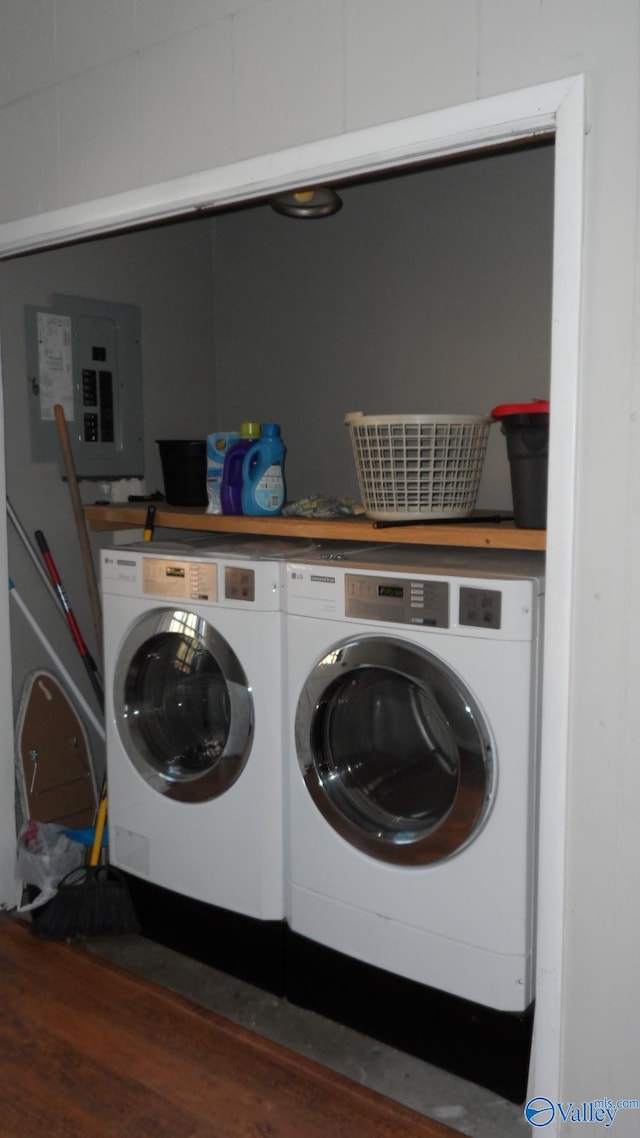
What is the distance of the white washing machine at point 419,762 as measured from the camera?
1786 millimetres

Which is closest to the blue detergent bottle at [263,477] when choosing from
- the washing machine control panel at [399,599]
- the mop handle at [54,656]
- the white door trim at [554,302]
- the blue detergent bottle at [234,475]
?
the blue detergent bottle at [234,475]

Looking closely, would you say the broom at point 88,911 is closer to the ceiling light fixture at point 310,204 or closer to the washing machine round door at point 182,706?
the washing machine round door at point 182,706

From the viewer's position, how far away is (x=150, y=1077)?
1.90 metres

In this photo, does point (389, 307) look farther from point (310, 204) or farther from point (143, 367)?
point (143, 367)

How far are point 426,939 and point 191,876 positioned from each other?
0.71 meters

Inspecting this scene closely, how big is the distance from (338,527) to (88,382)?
3.88 feet

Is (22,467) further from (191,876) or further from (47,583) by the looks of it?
(191,876)

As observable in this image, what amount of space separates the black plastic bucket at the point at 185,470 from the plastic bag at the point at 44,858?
1.09m

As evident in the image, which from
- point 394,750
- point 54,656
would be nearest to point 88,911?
point 54,656

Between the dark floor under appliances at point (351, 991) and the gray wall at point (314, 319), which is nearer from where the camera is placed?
the dark floor under appliances at point (351, 991)

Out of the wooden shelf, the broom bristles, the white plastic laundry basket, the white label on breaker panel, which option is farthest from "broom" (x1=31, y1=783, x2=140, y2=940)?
the white label on breaker panel

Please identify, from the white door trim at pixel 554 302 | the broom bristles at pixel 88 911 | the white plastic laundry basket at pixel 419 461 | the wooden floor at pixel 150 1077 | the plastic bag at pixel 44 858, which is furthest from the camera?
the plastic bag at pixel 44 858

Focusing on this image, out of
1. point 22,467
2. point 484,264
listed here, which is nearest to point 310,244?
point 484,264

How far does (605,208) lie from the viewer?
4.51 ft
